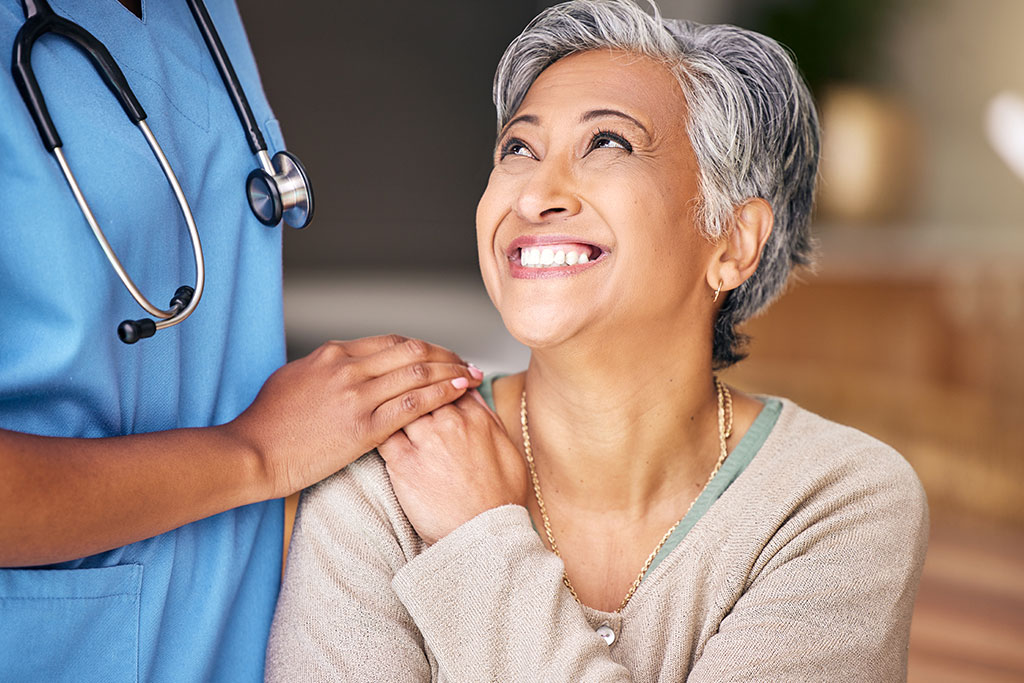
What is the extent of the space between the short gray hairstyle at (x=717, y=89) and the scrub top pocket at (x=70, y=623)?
888 mm

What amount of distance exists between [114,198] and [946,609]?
2.93 metres

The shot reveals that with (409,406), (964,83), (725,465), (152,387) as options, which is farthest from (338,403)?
(964,83)

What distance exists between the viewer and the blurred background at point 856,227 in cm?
387

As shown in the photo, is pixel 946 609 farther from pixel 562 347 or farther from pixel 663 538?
pixel 562 347

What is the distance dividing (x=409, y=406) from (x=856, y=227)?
195 inches

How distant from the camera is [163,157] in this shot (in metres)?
1.01

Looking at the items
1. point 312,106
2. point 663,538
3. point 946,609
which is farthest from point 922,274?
point 663,538

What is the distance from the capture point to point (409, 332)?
14.5 ft

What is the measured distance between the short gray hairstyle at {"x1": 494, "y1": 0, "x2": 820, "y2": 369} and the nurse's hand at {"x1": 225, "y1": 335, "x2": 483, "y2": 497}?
0.45m

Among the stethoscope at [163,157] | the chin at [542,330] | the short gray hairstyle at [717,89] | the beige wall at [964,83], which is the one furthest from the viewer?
the beige wall at [964,83]

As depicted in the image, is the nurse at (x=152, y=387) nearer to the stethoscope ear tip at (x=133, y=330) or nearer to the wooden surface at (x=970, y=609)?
the stethoscope ear tip at (x=133, y=330)

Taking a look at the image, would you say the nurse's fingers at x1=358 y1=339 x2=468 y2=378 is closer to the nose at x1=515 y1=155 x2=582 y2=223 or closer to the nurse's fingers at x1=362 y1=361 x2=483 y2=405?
the nurse's fingers at x1=362 y1=361 x2=483 y2=405

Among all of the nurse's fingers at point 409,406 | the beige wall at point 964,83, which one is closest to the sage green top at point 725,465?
the nurse's fingers at point 409,406

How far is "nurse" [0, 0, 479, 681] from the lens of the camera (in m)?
0.95
